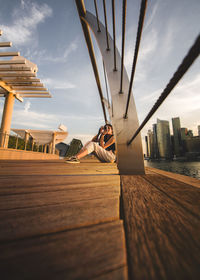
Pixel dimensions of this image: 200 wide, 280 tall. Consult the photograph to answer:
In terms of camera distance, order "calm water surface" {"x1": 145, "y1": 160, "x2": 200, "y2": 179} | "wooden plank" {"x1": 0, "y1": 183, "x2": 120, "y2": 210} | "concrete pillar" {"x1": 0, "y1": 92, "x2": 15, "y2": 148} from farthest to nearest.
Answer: "calm water surface" {"x1": 145, "y1": 160, "x2": 200, "y2": 179} → "concrete pillar" {"x1": 0, "y1": 92, "x2": 15, "y2": 148} → "wooden plank" {"x1": 0, "y1": 183, "x2": 120, "y2": 210}

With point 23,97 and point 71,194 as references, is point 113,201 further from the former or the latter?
point 23,97

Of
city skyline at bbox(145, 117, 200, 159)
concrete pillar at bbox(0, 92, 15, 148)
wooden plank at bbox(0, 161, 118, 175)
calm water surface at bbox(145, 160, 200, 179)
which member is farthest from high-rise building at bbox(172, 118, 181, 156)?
wooden plank at bbox(0, 161, 118, 175)

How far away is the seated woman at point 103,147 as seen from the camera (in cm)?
222

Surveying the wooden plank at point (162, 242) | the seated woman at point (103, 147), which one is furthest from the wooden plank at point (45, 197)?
the seated woman at point (103, 147)

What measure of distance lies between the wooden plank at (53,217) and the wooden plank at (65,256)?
0.09ft

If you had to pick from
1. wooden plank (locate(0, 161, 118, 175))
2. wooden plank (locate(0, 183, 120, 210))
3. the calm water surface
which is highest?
wooden plank (locate(0, 161, 118, 175))

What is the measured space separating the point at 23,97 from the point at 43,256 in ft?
21.7

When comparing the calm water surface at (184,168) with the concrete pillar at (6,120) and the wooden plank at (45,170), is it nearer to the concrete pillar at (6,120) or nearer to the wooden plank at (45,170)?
the wooden plank at (45,170)

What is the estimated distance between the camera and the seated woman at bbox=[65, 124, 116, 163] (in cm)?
222

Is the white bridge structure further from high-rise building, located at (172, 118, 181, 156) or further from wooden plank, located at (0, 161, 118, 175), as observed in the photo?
high-rise building, located at (172, 118, 181, 156)

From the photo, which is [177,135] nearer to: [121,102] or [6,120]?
[121,102]

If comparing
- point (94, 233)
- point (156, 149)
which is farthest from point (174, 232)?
point (156, 149)

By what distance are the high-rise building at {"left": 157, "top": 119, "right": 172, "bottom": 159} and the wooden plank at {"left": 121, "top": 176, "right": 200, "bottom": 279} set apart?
24.6 meters

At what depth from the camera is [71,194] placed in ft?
1.57
